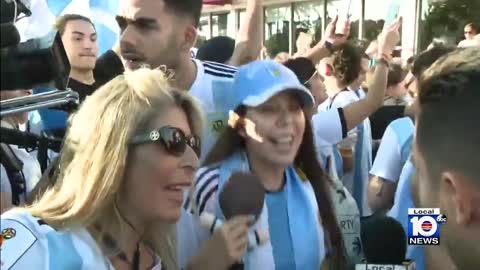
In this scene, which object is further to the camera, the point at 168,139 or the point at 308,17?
the point at 308,17

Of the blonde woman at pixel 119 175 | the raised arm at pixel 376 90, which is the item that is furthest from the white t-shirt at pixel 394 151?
the blonde woman at pixel 119 175

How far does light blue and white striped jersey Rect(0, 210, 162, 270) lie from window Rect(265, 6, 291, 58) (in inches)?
325

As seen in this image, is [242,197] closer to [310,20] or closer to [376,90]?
[376,90]

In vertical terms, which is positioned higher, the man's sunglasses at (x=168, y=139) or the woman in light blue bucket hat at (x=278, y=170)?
the man's sunglasses at (x=168, y=139)

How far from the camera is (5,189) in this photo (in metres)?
1.70

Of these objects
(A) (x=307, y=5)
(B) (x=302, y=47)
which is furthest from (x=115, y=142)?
(A) (x=307, y=5)

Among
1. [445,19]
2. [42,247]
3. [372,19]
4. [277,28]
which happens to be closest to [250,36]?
[42,247]

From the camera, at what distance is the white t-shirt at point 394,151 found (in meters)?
3.12

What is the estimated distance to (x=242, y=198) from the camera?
6.64ft

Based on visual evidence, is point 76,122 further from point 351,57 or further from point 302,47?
point 302,47

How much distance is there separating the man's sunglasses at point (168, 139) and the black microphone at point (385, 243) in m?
0.72

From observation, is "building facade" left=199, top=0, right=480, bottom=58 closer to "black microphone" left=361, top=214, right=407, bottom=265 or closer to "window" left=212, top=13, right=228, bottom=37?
"window" left=212, top=13, right=228, bottom=37

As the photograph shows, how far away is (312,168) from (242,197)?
553 millimetres

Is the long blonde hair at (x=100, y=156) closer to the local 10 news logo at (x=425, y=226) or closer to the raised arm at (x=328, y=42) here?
the local 10 news logo at (x=425, y=226)
